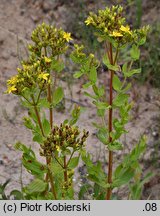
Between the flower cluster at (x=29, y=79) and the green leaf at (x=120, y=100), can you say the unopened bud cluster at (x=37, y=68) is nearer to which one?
the flower cluster at (x=29, y=79)

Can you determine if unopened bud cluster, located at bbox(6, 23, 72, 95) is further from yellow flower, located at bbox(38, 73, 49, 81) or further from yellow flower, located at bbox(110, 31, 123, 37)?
yellow flower, located at bbox(110, 31, 123, 37)

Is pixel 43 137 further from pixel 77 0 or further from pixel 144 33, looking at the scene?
pixel 77 0

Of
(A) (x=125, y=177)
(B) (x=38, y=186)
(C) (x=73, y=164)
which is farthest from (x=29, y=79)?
(A) (x=125, y=177)

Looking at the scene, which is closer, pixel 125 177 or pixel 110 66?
pixel 110 66

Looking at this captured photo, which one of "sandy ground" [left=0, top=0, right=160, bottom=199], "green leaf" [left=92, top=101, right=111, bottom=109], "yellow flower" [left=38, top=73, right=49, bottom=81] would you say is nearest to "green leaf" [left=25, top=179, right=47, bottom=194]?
"green leaf" [left=92, top=101, right=111, bottom=109]

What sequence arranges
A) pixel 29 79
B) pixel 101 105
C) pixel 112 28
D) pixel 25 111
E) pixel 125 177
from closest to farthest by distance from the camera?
pixel 29 79 → pixel 112 28 → pixel 101 105 → pixel 125 177 → pixel 25 111

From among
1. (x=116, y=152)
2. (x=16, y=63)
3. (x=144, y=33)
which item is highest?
(x=144, y=33)

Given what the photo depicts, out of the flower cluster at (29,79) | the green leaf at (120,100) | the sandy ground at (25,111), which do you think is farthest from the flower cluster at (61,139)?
the sandy ground at (25,111)

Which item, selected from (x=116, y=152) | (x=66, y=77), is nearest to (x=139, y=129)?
(x=116, y=152)

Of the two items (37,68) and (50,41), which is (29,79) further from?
(50,41)
